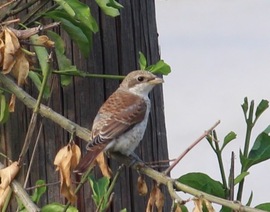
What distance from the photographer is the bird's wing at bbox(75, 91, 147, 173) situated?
335cm

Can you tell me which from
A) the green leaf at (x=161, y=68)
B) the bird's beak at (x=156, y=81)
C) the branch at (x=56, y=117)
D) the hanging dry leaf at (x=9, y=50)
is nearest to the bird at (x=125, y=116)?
the bird's beak at (x=156, y=81)

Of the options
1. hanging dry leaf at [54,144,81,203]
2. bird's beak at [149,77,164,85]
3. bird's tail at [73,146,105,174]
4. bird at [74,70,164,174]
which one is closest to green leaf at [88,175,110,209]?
bird's tail at [73,146,105,174]

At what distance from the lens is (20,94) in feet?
8.71

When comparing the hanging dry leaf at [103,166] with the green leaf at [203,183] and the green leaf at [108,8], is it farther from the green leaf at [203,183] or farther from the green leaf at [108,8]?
the green leaf at [108,8]

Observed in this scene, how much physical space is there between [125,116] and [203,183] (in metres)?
1.19

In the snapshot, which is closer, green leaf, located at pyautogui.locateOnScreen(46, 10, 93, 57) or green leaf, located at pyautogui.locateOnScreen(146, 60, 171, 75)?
green leaf, located at pyautogui.locateOnScreen(46, 10, 93, 57)

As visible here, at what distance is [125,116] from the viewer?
3.94 metres

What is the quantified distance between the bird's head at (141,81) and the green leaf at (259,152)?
A: 82cm

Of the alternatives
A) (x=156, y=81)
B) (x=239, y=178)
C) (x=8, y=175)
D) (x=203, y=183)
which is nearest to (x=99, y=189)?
(x=203, y=183)

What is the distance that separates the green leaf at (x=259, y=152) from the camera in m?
2.68

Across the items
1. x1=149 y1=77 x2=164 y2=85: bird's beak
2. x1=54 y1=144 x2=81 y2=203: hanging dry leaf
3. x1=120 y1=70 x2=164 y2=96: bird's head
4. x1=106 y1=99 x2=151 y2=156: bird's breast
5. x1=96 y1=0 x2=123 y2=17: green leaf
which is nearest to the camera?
x1=54 y1=144 x2=81 y2=203: hanging dry leaf

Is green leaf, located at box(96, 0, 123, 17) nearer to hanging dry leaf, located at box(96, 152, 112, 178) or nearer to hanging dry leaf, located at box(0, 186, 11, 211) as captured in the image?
hanging dry leaf, located at box(96, 152, 112, 178)

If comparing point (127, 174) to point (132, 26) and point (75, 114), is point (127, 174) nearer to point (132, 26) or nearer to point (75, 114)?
point (75, 114)

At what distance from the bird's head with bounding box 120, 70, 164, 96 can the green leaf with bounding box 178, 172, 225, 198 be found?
757 mm
